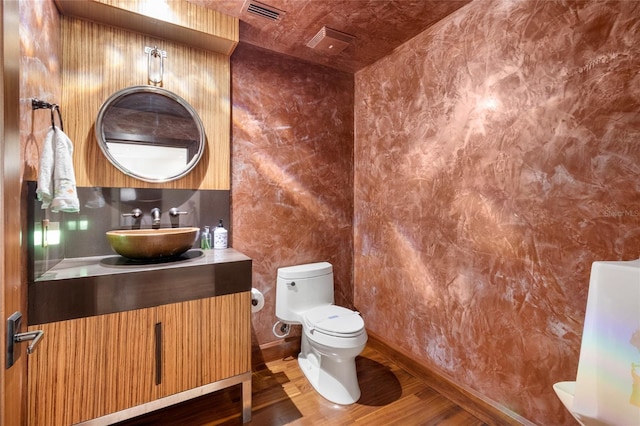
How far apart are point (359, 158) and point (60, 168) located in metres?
2.08

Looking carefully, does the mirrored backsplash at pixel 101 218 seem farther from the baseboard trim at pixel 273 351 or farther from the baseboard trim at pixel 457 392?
the baseboard trim at pixel 457 392

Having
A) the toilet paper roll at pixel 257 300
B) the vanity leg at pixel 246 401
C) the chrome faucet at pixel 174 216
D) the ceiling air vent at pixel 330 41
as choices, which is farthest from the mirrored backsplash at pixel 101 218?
the ceiling air vent at pixel 330 41

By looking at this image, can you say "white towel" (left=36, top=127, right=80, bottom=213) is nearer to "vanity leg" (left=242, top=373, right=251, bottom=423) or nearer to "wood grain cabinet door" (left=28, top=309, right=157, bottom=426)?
"wood grain cabinet door" (left=28, top=309, right=157, bottom=426)

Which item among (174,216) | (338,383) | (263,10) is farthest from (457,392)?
(263,10)

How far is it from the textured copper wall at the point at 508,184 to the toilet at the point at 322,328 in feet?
1.73

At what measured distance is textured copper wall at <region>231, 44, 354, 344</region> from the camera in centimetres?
218

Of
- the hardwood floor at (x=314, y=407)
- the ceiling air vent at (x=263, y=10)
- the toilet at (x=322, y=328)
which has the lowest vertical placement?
the hardwood floor at (x=314, y=407)

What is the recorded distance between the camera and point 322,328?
5.95 feet

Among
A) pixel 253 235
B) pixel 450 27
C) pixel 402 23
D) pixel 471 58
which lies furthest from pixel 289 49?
pixel 253 235

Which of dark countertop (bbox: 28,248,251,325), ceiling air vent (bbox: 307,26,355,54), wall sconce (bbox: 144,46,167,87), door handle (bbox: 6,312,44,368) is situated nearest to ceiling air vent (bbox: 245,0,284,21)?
ceiling air vent (bbox: 307,26,355,54)

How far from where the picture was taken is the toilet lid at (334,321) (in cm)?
177

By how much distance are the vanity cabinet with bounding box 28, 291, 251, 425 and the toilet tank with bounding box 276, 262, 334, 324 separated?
519 millimetres

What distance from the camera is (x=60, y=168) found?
48.8 inches

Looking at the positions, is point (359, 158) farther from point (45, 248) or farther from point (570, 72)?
point (45, 248)
